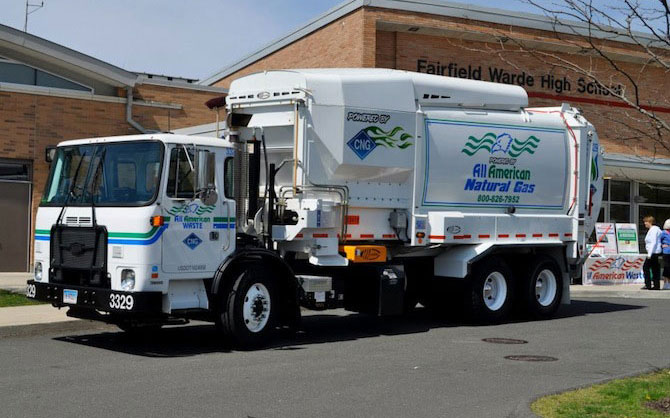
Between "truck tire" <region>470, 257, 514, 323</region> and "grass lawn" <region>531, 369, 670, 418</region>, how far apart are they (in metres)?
5.14

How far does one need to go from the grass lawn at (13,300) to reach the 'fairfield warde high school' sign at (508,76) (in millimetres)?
12035

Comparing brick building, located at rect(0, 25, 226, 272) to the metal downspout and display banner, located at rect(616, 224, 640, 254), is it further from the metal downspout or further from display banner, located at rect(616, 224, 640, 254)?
display banner, located at rect(616, 224, 640, 254)

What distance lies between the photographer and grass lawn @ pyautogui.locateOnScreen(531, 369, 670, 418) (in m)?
7.78

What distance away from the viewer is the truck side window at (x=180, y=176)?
11.1m

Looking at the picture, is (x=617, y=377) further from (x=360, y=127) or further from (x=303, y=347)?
(x=360, y=127)

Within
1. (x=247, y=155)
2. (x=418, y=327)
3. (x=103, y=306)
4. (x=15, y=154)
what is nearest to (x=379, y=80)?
(x=247, y=155)

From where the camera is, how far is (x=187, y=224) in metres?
11.2

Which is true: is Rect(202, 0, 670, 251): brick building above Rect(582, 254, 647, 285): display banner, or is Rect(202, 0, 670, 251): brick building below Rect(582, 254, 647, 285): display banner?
above

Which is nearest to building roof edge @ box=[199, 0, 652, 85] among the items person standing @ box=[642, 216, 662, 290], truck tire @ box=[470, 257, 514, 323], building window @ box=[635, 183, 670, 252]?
person standing @ box=[642, 216, 662, 290]

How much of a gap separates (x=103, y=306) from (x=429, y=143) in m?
5.67

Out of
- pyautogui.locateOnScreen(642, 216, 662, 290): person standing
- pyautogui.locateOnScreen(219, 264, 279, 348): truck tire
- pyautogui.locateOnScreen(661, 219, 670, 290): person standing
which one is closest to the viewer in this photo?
pyautogui.locateOnScreen(219, 264, 279, 348): truck tire

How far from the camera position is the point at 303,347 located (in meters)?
12.0

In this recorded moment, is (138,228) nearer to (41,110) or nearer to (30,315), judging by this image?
(30,315)

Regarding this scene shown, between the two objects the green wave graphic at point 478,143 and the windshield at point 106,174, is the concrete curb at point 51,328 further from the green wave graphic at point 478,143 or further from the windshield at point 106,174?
the green wave graphic at point 478,143
